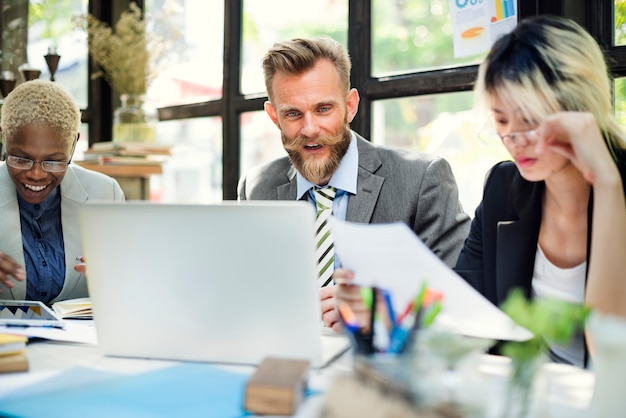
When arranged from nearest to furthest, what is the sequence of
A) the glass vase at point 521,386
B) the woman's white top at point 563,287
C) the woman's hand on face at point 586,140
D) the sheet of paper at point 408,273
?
the glass vase at point 521,386 → the sheet of paper at point 408,273 → the woman's hand on face at point 586,140 → the woman's white top at point 563,287

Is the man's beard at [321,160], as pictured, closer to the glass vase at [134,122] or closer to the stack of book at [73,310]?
the stack of book at [73,310]

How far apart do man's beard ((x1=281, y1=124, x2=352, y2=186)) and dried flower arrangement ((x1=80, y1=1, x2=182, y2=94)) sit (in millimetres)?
1486

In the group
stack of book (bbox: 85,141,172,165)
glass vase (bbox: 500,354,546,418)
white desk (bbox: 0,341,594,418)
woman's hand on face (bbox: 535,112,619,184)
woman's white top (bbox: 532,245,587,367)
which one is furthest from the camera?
stack of book (bbox: 85,141,172,165)

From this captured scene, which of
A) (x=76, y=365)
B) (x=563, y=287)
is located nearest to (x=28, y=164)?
(x=76, y=365)

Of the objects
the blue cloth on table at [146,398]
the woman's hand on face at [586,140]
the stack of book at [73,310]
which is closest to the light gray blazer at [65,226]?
the stack of book at [73,310]

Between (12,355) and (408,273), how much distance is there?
667 millimetres

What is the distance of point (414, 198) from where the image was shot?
195 cm

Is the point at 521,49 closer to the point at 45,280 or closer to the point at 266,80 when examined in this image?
the point at 266,80

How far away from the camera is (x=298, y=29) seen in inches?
115

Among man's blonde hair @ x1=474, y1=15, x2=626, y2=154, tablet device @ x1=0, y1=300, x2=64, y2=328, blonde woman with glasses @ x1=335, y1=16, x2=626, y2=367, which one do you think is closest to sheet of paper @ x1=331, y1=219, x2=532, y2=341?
blonde woman with glasses @ x1=335, y1=16, x2=626, y2=367

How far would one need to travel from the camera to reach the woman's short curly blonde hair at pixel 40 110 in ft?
6.19

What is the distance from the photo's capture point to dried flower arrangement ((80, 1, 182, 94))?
3270 millimetres

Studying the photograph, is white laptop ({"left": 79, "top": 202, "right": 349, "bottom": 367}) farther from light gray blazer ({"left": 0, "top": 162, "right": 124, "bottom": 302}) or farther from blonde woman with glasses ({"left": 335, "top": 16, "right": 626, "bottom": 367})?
light gray blazer ({"left": 0, "top": 162, "right": 124, "bottom": 302})

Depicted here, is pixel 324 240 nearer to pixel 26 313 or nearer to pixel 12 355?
pixel 26 313
